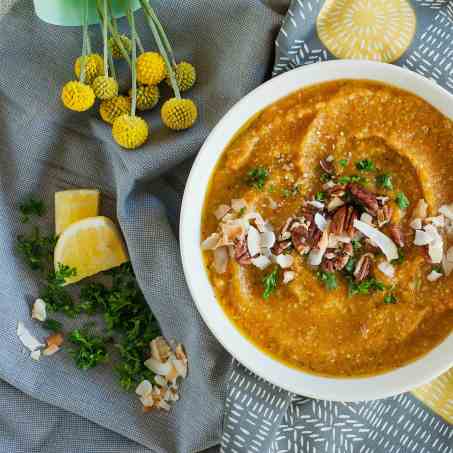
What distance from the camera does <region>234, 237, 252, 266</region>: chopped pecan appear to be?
8.99ft

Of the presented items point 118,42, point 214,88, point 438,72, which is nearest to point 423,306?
point 438,72

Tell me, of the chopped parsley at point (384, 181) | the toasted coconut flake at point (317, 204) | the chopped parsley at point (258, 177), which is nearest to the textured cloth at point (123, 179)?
the chopped parsley at point (258, 177)

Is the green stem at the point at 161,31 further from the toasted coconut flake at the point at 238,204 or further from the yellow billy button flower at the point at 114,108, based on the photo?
the toasted coconut flake at the point at 238,204

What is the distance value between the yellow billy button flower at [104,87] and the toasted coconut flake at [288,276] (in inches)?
43.0

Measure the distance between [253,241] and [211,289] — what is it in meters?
0.31

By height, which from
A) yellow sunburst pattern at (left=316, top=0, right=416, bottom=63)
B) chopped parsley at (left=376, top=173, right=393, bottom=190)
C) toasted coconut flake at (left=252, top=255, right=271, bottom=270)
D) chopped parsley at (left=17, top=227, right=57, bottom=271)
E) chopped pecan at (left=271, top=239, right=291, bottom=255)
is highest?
yellow sunburst pattern at (left=316, top=0, right=416, bottom=63)

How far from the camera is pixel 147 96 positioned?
10.2 ft

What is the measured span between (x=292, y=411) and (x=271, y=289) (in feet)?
2.25

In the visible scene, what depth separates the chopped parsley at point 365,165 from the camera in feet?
8.97

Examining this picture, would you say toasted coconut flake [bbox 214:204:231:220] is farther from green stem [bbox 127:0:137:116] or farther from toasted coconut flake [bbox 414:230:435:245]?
toasted coconut flake [bbox 414:230:435:245]

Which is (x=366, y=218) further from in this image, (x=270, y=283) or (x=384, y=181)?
(x=270, y=283)

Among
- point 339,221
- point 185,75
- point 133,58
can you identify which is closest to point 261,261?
point 339,221

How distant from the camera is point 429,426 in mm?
3109

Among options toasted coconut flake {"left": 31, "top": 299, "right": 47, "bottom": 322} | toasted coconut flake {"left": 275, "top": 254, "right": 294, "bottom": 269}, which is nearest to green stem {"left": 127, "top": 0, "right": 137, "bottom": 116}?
toasted coconut flake {"left": 275, "top": 254, "right": 294, "bottom": 269}
